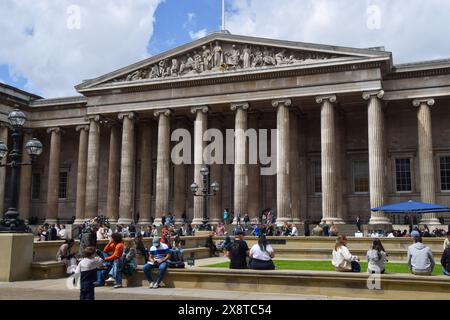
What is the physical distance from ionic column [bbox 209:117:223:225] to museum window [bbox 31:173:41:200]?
2283 centimetres

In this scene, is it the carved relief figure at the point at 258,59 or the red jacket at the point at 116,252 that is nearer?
the red jacket at the point at 116,252

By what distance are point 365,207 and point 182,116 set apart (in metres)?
18.5

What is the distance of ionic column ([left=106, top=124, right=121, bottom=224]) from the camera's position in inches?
1826

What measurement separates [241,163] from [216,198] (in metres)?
4.49

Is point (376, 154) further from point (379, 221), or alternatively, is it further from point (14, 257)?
point (14, 257)

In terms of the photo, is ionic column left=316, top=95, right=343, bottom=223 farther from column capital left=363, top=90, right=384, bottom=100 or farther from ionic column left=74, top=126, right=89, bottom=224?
ionic column left=74, top=126, right=89, bottom=224

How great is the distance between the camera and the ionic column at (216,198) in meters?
41.9

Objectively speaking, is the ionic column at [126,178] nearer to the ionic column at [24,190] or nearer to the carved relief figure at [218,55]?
the carved relief figure at [218,55]

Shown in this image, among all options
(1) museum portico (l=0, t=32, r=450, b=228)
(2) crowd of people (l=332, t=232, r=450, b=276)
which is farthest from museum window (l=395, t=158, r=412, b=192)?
(2) crowd of people (l=332, t=232, r=450, b=276)

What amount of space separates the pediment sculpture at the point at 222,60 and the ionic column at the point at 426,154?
25.9 feet

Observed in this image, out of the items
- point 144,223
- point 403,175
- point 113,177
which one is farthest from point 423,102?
point 113,177

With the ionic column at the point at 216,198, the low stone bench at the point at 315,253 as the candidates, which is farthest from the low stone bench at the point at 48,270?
the ionic column at the point at 216,198

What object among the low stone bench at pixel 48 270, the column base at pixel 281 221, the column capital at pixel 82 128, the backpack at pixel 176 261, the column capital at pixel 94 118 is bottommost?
the low stone bench at pixel 48 270

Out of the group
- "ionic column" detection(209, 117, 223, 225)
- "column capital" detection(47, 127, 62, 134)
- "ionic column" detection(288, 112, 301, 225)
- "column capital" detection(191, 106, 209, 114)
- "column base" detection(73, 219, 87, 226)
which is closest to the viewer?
"ionic column" detection(288, 112, 301, 225)
